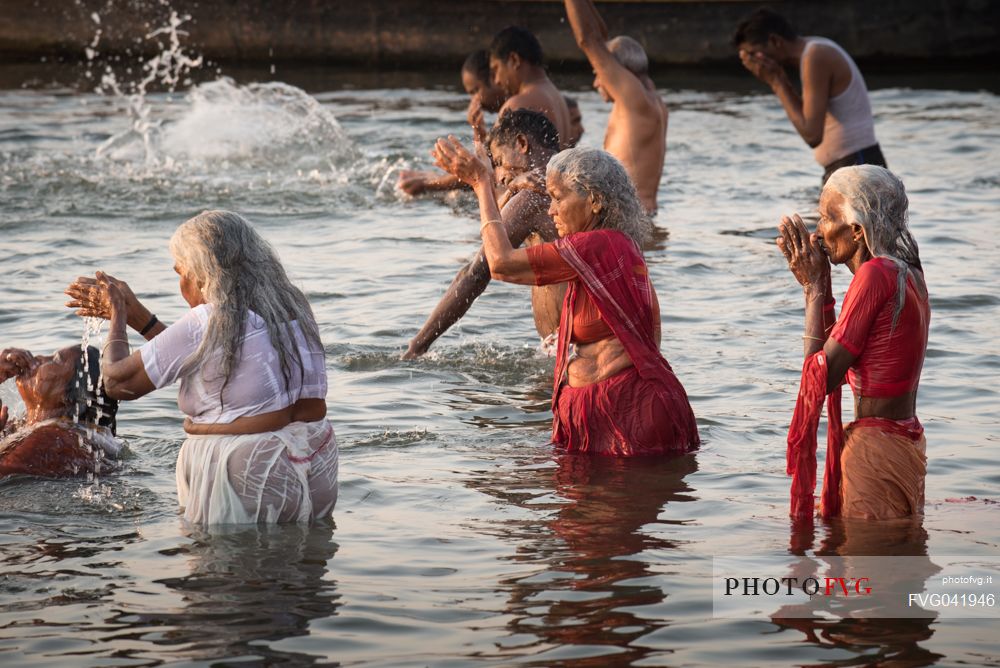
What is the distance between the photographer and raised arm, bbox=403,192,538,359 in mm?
6773

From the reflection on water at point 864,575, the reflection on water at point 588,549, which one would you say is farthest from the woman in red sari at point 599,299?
the reflection on water at point 864,575

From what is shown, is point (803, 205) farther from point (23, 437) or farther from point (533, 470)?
point (23, 437)

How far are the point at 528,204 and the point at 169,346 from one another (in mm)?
2447

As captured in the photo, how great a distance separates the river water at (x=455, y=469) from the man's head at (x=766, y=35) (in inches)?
59.4

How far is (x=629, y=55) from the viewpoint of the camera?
1060cm

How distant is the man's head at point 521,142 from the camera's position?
21.9 feet

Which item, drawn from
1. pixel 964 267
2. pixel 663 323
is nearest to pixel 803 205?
pixel 964 267

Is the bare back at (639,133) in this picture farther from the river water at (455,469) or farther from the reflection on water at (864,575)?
the reflection on water at (864,575)

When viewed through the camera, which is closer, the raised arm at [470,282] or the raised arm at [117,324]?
the raised arm at [117,324]

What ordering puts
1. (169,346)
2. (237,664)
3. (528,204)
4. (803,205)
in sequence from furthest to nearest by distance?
(803,205), (528,204), (169,346), (237,664)

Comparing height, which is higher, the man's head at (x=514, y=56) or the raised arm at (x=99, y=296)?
the man's head at (x=514, y=56)

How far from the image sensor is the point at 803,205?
12320 millimetres

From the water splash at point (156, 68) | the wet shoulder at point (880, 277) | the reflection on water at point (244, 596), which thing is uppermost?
the water splash at point (156, 68)

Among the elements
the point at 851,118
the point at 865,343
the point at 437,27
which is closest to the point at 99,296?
the point at 865,343
